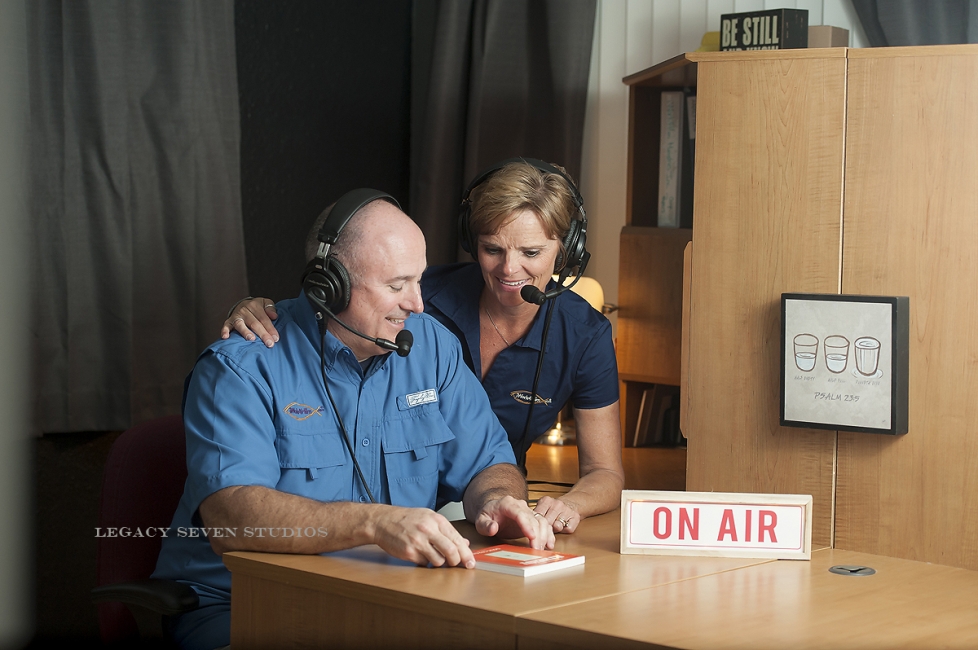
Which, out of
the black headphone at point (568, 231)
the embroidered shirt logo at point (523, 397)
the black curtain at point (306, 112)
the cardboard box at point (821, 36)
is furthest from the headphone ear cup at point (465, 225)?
the cardboard box at point (821, 36)

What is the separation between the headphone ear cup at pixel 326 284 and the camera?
4.97ft

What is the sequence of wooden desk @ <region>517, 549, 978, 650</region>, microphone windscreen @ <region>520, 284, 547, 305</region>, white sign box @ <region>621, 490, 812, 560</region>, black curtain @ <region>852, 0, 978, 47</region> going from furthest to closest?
black curtain @ <region>852, 0, 978, 47</region> < microphone windscreen @ <region>520, 284, 547, 305</region> < white sign box @ <region>621, 490, 812, 560</region> < wooden desk @ <region>517, 549, 978, 650</region>

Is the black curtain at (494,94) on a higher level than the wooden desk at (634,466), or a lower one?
higher

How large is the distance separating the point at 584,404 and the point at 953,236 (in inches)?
28.6

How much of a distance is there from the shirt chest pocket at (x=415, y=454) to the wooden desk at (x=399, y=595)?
0.84ft

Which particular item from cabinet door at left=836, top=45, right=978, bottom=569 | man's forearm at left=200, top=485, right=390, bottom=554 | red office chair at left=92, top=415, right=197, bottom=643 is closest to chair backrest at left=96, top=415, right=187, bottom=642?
red office chair at left=92, top=415, right=197, bottom=643

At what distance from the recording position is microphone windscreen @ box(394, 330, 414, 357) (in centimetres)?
150

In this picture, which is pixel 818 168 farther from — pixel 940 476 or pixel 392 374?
pixel 392 374

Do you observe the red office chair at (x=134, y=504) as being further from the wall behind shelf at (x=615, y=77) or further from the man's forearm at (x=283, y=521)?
the wall behind shelf at (x=615, y=77)

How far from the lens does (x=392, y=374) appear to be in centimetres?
164

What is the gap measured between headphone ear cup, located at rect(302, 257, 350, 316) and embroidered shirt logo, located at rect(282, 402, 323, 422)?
0.51 ft

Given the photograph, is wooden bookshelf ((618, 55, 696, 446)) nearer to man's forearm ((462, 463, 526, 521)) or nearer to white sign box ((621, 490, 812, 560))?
man's forearm ((462, 463, 526, 521))

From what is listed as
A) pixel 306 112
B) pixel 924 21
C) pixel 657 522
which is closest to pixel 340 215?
pixel 657 522

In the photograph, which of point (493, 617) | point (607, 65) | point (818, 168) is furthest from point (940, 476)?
point (607, 65)
